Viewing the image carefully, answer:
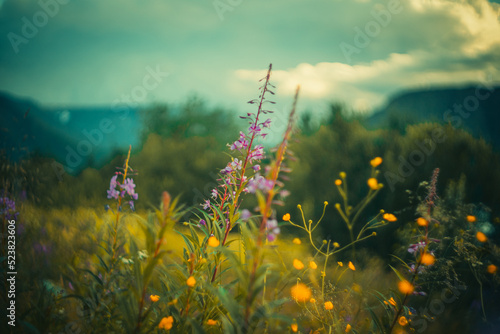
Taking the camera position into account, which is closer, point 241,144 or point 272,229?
point 272,229

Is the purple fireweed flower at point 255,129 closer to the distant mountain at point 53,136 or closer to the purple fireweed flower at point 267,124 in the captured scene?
the purple fireweed flower at point 267,124

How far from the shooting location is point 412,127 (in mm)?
5242

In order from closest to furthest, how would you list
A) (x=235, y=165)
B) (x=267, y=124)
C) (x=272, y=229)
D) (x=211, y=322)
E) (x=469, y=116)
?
(x=272, y=229) < (x=211, y=322) < (x=267, y=124) < (x=235, y=165) < (x=469, y=116)

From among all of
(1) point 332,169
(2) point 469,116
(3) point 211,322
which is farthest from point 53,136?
(2) point 469,116

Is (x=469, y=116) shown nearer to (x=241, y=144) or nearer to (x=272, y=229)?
(x=241, y=144)

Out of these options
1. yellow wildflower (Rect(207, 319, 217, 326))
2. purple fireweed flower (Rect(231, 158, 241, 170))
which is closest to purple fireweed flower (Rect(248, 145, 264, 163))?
purple fireweed flower (Rect(231, 158, 241, 170))

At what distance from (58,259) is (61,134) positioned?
21.2m

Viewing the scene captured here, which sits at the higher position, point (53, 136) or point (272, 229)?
point (272, 229)

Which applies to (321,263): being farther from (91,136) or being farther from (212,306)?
(91,136)

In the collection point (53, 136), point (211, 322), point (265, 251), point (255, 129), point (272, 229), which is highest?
point (255, 129)

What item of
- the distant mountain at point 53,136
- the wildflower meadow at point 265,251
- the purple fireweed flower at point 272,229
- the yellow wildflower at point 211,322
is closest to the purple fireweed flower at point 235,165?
the wildflower meadow at point 265,251

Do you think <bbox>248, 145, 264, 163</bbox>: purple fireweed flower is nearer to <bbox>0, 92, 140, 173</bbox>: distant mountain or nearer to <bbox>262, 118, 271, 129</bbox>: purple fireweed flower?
<bbox>262, 118, 271, 129</bbox>: purple fireweed flower

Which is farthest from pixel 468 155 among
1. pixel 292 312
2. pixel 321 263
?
pixel 292 312

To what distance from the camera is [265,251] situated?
1347 mm
